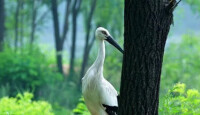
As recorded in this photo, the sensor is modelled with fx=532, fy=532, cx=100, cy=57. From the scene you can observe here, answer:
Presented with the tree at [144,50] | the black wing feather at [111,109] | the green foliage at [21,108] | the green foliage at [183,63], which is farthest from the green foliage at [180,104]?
the green foliage at [183,63]

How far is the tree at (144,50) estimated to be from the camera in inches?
199

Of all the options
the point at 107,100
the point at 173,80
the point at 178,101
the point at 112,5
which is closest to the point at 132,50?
the point at 178,101

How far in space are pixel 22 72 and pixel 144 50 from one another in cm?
1411

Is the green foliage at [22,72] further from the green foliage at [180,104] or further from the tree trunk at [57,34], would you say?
the green foliage at [180,104]

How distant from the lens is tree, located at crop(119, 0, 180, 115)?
5055 mm

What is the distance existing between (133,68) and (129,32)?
0.35 m

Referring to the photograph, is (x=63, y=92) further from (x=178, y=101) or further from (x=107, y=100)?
(x=178, y=101)

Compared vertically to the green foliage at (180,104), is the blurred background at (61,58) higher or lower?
higher

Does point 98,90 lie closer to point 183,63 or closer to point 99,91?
point 99,91

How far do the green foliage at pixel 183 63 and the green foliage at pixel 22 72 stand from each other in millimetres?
4517

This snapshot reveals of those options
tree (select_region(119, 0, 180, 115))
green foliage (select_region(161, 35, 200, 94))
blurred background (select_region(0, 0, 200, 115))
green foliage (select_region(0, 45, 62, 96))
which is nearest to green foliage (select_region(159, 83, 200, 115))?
tree (select_region(119, 0, 180, 115))

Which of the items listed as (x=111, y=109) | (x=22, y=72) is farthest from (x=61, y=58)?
(x=111, y=109)

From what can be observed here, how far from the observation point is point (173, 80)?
71.7 feet

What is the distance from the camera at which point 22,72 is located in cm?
1880
